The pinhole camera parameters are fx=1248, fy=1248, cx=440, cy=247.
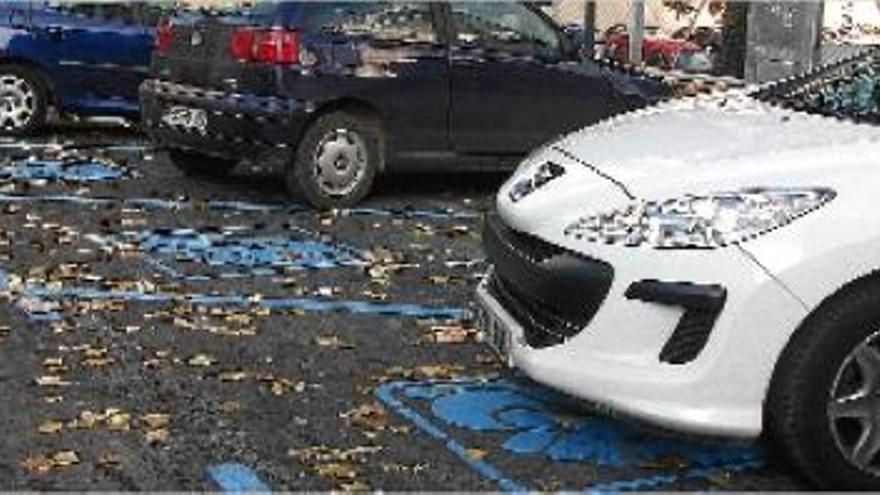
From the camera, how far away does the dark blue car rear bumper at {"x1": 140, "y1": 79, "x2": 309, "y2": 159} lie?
8219 millimetres

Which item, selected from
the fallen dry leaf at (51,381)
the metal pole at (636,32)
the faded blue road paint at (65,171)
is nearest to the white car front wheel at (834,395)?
the fallen dry leaf at (51,381)

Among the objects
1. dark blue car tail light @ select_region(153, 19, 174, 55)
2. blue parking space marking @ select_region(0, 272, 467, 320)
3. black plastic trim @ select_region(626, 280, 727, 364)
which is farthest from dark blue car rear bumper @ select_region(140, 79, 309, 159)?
black plastic trim @ select_region(626, 280, 727, 364)

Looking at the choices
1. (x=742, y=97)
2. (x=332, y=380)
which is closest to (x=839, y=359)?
(x=742, y=97)

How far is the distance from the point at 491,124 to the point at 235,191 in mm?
1960

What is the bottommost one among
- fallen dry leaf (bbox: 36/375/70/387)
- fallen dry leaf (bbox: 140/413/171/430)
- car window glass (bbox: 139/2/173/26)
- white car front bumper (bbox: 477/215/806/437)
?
fallen dry leaf (bbox: 140/413/171/430)

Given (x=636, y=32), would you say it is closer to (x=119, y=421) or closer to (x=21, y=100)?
(x=21, y=100)

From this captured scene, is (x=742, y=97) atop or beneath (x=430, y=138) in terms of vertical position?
atop

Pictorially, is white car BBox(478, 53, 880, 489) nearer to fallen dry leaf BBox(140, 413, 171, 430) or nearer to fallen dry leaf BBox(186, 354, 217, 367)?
fallen dry leaf BBox(140, 413, 171, 430)

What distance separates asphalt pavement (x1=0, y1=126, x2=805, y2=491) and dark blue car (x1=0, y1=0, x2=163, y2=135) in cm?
292

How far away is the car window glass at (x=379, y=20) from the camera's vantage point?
8.43 meters

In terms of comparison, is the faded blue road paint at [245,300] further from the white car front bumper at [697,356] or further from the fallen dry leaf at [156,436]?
the white car front bumper at [697,356]

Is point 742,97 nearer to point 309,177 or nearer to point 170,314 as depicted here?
point 170,314

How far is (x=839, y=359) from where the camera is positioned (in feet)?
12.5

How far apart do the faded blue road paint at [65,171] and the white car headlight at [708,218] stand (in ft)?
21.2
